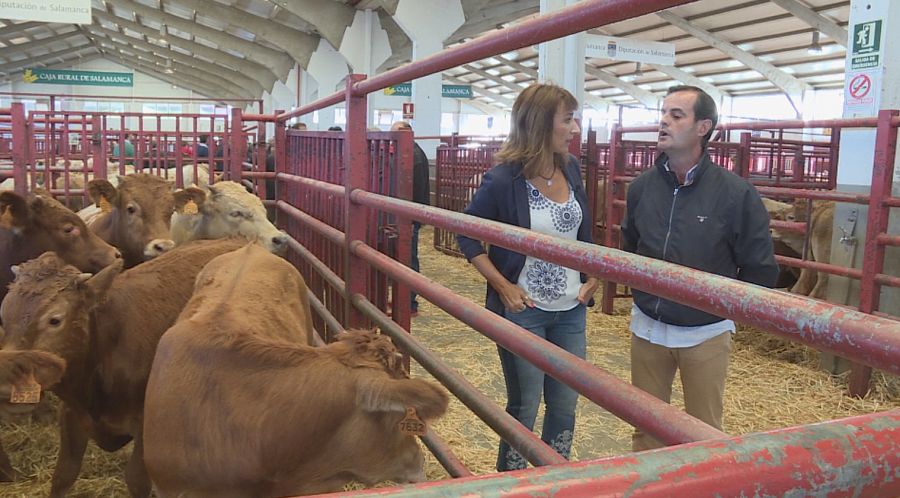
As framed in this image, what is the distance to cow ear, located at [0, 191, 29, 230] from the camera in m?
4.03

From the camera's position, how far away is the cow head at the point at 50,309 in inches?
112

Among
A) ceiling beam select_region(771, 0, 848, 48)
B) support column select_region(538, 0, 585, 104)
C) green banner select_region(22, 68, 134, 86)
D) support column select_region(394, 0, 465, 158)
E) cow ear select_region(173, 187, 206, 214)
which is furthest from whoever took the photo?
green banner select_region(22, 68, 134, 86)

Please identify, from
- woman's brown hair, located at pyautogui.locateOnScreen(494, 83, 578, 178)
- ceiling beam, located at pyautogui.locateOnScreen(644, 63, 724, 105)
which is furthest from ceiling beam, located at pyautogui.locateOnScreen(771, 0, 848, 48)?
woman's brown hair, located at pyautogui.locateOnScreen(494, 83, 578, 178)

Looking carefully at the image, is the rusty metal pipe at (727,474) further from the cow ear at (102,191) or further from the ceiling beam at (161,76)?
the ceiling beam at (161,76)

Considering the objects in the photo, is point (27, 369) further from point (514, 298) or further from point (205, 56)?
point (205, 56)

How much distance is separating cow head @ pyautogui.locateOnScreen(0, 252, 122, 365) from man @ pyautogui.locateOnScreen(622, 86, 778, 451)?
7.47 feet

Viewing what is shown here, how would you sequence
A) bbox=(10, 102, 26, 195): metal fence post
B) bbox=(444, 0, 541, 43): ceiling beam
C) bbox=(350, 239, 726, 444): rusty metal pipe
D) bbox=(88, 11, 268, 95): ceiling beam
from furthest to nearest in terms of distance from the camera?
bbox=(88, 11, 268, 95): ceiling beam, bbox=(444, 0, 541, 43): ceiling beam, bbox=(10, 102, 26, 195): metal fence post, bbox=(350, 239, 726, 444): rusty metal pipe

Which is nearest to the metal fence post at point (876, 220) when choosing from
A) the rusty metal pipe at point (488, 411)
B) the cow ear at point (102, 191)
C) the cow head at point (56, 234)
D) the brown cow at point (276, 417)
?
the rusty metal pipe at point (488, 411)

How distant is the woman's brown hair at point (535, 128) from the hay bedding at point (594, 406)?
1.49 metres

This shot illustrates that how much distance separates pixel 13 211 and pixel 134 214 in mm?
803

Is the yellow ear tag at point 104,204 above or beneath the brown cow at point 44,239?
above

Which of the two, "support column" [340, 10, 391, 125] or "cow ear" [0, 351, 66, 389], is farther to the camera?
"support column" [340, 10, 391, 125]

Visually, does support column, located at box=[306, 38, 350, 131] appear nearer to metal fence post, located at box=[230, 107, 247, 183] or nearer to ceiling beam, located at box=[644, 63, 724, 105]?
ceiling beam, located at box=[644, 63, 724, 105]

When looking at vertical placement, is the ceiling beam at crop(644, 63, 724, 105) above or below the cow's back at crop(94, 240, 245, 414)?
above
